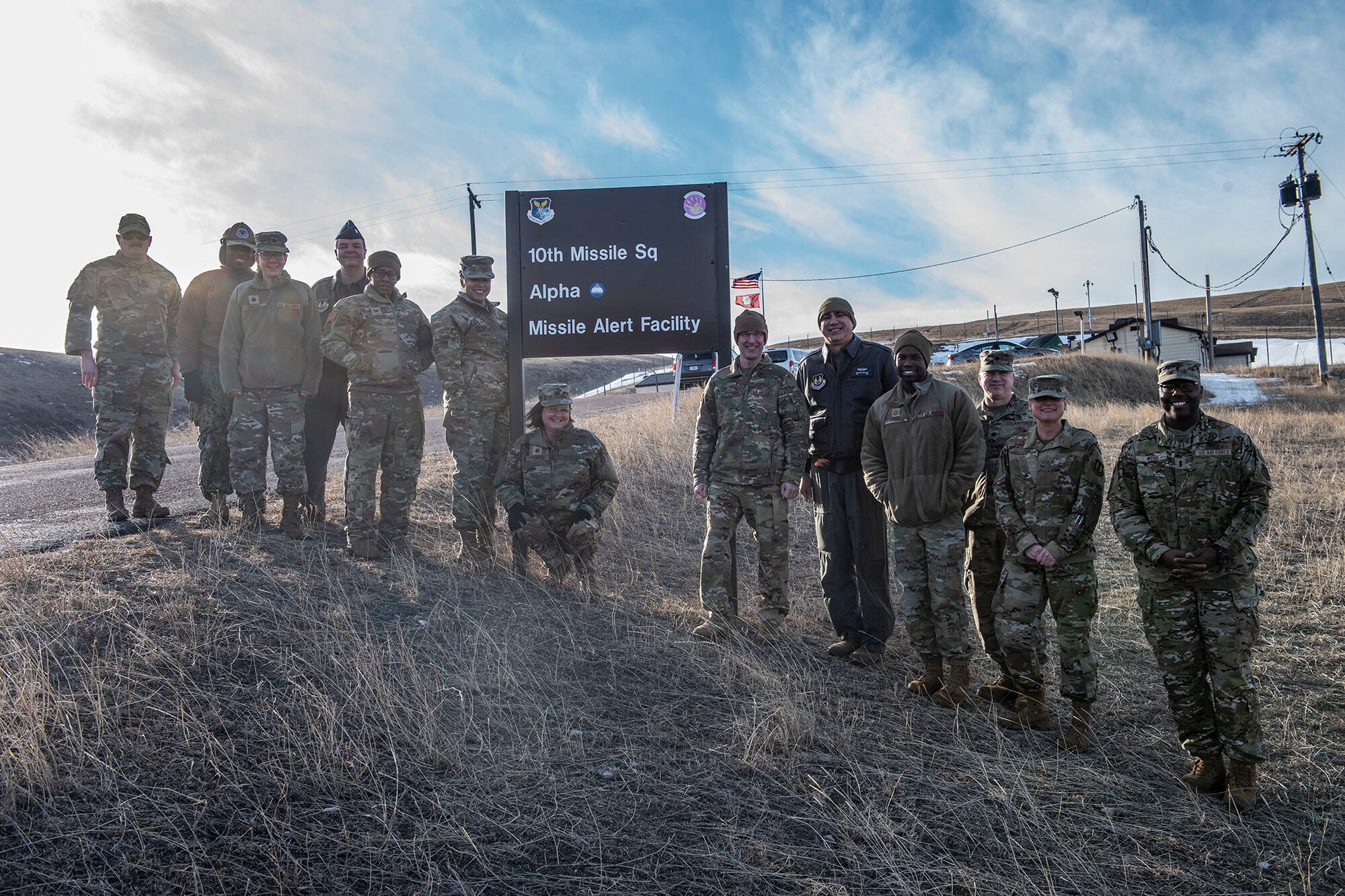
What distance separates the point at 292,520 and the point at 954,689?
478cm

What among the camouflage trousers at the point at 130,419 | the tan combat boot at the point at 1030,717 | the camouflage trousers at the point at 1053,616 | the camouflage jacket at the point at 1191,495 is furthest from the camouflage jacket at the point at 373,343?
the camouflage jacket at the point at 1191,495

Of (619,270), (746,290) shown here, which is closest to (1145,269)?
(746,290)

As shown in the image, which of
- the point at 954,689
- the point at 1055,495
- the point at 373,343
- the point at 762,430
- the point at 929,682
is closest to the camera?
the point at 1055,495

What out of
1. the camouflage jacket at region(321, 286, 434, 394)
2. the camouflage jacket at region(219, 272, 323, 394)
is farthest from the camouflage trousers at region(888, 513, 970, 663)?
the camouflage jacket at region(219, 272, 323, 394)

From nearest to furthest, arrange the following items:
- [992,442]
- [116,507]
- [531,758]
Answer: [531,758] < [992,442] < [116,507]

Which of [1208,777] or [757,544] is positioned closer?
[1208,777]

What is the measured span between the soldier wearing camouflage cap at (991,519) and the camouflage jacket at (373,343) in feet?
13.4

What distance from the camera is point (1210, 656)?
3332 mm

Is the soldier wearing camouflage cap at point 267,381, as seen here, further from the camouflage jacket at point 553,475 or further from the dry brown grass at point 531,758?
the camouflage jacket at point 553,475

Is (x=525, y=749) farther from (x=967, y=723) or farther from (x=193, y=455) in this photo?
(x=193, y=455)

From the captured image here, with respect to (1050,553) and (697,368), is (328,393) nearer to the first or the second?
(1050,553)

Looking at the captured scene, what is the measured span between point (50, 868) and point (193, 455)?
10.5 meters

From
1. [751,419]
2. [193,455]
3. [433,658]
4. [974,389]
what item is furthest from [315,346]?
[974,389]

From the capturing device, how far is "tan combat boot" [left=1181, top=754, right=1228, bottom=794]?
3410 millimetres
